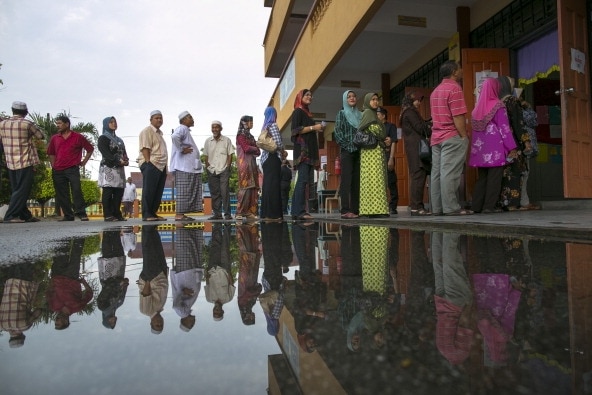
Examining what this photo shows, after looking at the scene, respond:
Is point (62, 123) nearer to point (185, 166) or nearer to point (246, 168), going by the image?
point (185, 166)

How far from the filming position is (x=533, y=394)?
563 millimetres

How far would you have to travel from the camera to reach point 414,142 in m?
6.51

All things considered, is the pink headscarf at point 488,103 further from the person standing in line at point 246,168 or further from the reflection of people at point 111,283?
the reflection of people at point 111,283

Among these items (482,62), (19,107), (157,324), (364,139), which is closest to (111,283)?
(157,324)

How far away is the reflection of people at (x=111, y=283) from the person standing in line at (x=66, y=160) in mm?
5813

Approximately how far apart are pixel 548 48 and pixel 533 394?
25.7 feet

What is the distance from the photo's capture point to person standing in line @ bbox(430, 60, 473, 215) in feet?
17.1

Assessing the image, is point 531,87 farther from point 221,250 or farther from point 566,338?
point 566,338

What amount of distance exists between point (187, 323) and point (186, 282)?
1.79ft

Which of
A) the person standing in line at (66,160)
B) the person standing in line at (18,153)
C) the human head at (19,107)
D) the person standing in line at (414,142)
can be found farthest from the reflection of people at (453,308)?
the human head at (19,107)

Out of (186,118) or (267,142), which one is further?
(186,118)

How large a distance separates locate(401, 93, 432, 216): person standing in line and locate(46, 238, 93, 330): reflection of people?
16.7 ft

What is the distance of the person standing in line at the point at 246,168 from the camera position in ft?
24.0

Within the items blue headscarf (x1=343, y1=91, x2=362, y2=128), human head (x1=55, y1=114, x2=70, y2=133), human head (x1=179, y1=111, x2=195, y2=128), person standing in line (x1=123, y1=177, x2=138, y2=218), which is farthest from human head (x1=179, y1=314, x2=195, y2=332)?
person standing in line (x1=123, y1=177, x2=138, y2=218)
